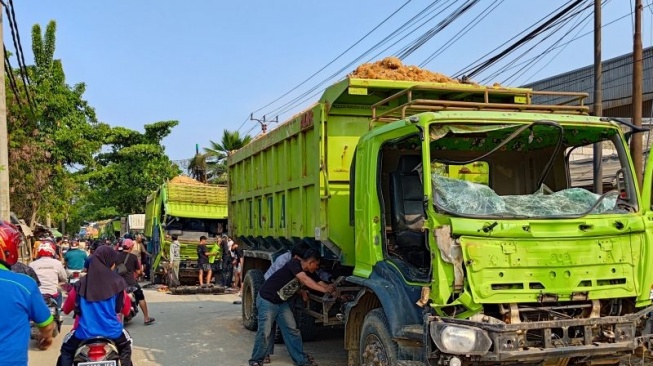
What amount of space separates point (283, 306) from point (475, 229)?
3.49m

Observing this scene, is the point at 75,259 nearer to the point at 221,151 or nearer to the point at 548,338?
the point at 548,338

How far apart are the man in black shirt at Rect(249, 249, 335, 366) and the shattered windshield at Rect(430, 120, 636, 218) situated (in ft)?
6.97

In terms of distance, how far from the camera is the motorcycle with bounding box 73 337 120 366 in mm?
4773

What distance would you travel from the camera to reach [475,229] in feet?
13.5

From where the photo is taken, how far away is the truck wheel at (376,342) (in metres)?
4.86

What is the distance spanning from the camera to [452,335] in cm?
404

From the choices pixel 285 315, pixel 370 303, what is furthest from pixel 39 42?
pixel 370 303

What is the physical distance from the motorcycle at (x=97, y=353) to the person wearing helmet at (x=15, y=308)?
51.8 inches

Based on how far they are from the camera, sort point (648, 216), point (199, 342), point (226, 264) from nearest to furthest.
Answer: point (648, 216) → point (199, 342) → point (226, 264)

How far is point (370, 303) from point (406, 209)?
915 mm

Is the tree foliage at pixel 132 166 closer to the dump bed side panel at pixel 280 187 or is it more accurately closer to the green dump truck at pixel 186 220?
the green dump truck at pixel 186 220

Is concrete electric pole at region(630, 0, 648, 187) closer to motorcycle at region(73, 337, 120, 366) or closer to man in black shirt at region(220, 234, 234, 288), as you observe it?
motorcycle at region(73, 337, 120, 366)

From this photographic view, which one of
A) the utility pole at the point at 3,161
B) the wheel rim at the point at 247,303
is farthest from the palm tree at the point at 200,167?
the wheel rim at the point at 247,303

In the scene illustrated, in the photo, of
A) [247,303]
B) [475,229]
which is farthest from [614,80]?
[475,229]
